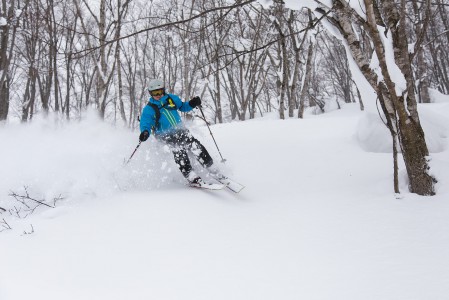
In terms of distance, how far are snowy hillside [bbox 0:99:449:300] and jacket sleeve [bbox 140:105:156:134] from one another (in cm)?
41

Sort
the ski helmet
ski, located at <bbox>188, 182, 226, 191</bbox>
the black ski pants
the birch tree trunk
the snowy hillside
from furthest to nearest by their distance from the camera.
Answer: the ski helmet → the black ski pants → ski, located at <bbox>188, 182, 226, 191</bbox> → the birch tree trunk → the snowy hillside

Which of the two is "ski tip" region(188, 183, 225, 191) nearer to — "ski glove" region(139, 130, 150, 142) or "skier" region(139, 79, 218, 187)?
"skier" region(139, 79, 218, 187)

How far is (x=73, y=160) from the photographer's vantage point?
15.8 feet

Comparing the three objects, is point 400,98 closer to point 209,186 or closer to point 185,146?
point 209,186

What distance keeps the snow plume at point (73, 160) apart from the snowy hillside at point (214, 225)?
0.07 ft

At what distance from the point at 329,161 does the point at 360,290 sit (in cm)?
367

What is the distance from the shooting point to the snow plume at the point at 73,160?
13.9 ft

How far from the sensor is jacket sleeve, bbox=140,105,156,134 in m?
5.08

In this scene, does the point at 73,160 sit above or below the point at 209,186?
above

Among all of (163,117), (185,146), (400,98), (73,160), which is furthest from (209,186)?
(400,98)

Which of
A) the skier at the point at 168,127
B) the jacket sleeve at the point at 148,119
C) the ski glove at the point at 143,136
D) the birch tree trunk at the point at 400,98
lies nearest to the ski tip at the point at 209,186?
the skier at the point at 168,127

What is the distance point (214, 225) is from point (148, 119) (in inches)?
92.3

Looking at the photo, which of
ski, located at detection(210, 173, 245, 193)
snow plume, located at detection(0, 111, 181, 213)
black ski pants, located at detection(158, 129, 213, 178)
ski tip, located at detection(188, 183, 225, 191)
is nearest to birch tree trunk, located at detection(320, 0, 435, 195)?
ski, located at detection(210, 173, 245, 193)

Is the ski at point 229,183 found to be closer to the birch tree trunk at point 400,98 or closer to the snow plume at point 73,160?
the snow plume at point 73,160
